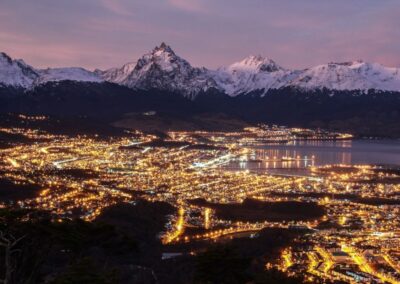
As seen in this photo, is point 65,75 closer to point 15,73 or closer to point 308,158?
point 15,73

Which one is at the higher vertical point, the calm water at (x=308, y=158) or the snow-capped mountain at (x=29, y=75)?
the snow-capped mountain at (x=29, y=75)

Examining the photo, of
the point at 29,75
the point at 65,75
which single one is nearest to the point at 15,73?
the point at 29,75

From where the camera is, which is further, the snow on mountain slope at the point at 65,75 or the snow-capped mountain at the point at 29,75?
the snow on mountain slope at the point at 65,75

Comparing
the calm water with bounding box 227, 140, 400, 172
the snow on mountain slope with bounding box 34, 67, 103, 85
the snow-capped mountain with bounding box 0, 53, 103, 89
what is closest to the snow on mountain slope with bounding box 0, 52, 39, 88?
the snow-capped mountain with bounding box 0, 53, 103, 89

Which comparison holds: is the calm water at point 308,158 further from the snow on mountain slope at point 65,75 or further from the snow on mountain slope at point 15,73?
the snow on mountain slope at point 15,73

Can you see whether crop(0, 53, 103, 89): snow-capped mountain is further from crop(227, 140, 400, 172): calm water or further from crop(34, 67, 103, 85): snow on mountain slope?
crop(227, 140, 400, 172): calm water

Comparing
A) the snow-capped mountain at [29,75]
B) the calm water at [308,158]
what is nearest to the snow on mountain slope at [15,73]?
the snow-capped mountain at [29,75]

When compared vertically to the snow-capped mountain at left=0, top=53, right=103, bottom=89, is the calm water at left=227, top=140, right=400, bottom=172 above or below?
below
